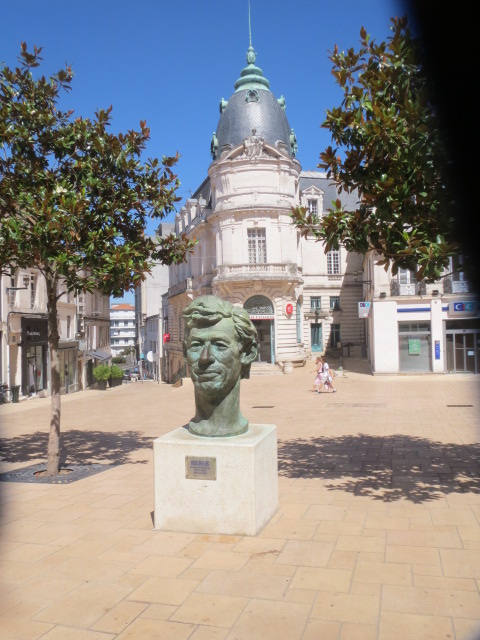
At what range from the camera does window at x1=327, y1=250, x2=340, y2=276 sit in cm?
4222

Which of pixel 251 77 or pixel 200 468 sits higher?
pixel 251 77

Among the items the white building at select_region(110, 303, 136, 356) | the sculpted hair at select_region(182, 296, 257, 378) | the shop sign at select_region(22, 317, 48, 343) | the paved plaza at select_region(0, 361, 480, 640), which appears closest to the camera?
the paved plaza at select_region(0, 361, 480, 640)

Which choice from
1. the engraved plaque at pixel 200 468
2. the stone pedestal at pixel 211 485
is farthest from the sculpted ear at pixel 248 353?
the engraved plaque at pixel 200 468

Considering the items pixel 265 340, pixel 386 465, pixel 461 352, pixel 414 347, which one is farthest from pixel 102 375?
pixel 386 465

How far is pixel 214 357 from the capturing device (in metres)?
6.13

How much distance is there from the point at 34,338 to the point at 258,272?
1280 cm

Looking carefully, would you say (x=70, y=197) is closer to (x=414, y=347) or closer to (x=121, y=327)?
(x=414, y=347)

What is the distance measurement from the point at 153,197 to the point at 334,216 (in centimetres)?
404

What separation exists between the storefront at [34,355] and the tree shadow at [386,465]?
1852 cm

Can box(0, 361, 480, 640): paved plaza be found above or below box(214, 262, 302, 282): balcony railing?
below

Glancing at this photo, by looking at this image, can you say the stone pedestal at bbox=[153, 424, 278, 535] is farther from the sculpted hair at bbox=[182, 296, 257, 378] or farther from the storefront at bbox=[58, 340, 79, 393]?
the storefront at bbox=[58, 340, 79, 393]

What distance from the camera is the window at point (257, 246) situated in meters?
34.7

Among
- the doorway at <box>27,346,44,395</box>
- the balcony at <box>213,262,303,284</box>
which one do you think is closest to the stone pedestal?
the doorway at <box>27,346,44,395</box>

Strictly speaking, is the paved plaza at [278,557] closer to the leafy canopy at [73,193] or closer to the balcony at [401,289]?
the leafy canopy at [73,193]
